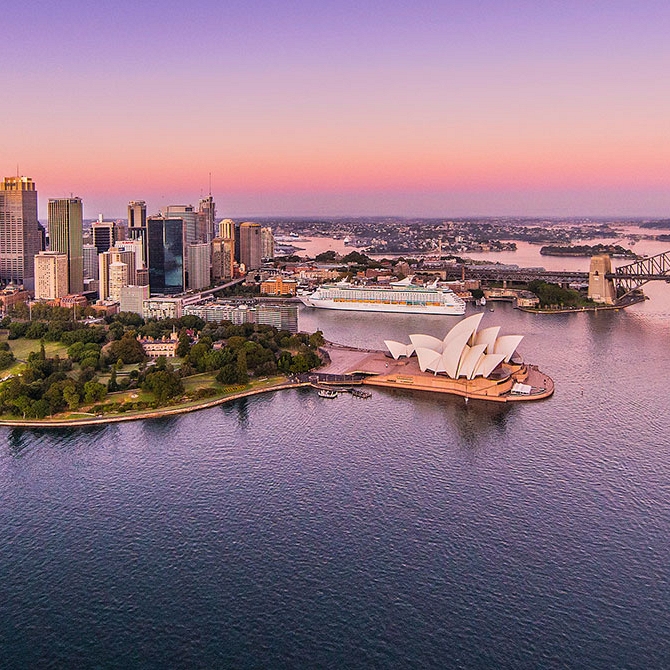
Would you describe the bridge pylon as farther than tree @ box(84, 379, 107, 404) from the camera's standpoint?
Yes

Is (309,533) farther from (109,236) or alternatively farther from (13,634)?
(109,236)

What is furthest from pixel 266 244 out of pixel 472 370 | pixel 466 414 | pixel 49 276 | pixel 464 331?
pixel 466 414

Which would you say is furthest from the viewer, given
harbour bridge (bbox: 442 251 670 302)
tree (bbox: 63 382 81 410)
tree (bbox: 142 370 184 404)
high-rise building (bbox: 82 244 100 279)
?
high-rise building (bbox: 82 244 100 279)

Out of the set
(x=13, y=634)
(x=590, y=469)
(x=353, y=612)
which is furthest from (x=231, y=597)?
(x=590, y=469)

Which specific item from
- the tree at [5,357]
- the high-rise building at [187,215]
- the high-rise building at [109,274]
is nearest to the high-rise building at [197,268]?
the high-rise building at [187,215]

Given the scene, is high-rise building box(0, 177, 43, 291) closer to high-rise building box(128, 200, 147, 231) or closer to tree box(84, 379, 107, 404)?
high-rise building box(128, 200, 147, 231)

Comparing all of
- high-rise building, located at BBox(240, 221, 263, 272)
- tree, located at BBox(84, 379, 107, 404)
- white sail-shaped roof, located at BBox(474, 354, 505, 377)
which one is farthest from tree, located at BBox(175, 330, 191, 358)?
high-rise building, located at BBox(240, 221, 263, 272)

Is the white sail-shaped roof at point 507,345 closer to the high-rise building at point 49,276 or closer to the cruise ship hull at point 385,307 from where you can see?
the cruise ship hull at point 385,307
